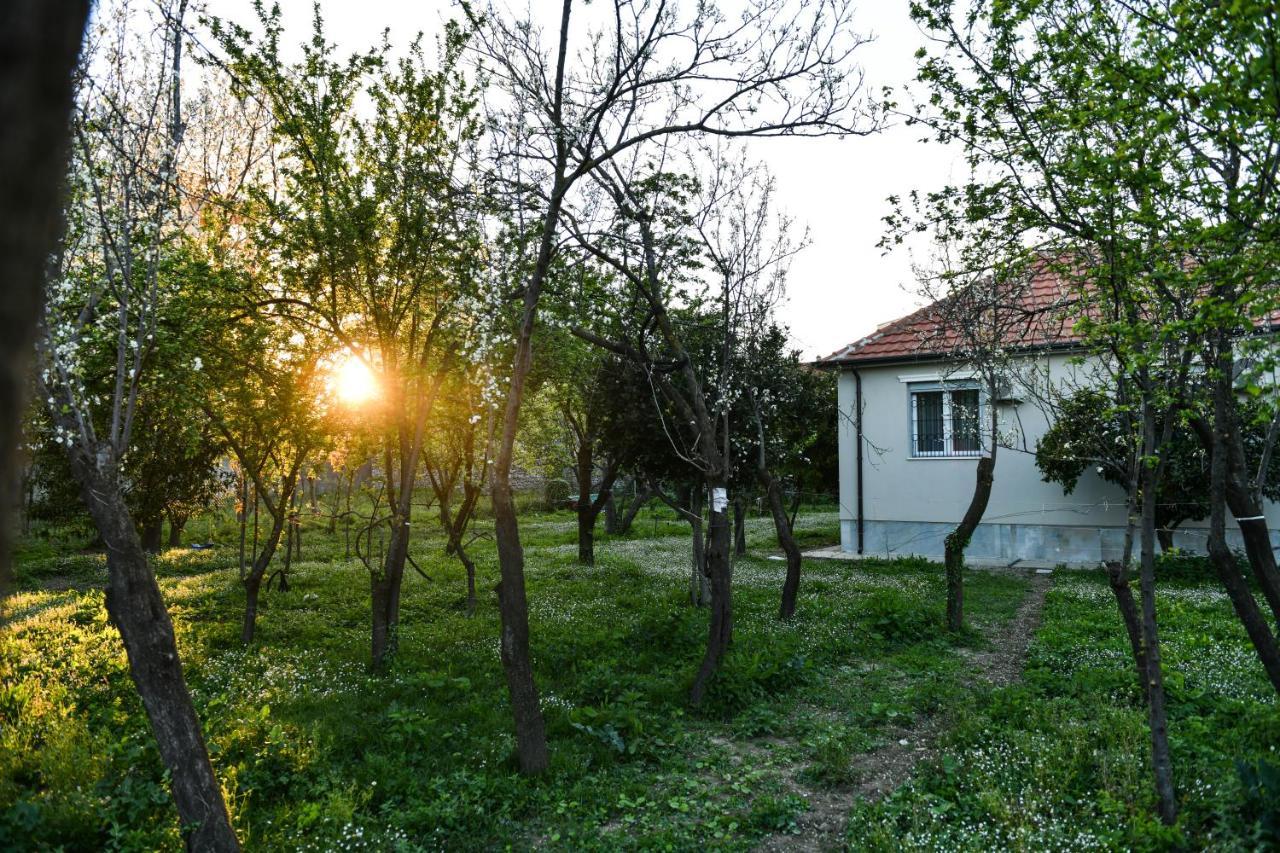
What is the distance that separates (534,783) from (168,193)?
5857 mm

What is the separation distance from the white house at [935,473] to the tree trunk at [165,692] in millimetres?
14821

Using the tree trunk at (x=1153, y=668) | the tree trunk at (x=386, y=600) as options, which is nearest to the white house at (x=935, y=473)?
the tree trunk at (x=1153, y=668)

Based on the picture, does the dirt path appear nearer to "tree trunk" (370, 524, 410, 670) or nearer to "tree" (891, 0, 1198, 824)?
"tree" (891, 0, 1198, 824)

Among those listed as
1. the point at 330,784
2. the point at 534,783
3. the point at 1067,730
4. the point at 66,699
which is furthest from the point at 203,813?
the point at 1067,730

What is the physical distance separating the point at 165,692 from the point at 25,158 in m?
4.72

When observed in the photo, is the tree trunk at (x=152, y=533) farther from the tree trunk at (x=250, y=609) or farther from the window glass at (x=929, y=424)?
the window glass at (x=929, y=424)

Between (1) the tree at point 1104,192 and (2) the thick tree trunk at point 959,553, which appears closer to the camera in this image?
(1) the tree at point 1104,192

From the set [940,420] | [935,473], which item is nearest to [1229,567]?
[935,473]

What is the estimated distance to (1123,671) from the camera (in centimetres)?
801

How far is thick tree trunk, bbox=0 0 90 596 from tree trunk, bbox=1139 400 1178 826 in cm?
578

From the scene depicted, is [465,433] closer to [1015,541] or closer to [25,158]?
[1015,541]

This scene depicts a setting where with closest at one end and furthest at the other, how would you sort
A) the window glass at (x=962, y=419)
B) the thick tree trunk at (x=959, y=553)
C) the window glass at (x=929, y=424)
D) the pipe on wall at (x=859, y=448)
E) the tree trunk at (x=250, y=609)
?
1. the tree trunk at (x=250, y=609)
2. the thick tree trunk at (x=959, y=553)
3. the window glass at (x=962, y=419)
4. the window glass at (x=929, y=424)
5. the pipe on wall at (x=859, y=448)

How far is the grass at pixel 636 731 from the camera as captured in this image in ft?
16.9

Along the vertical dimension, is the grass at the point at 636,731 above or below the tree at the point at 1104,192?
below
